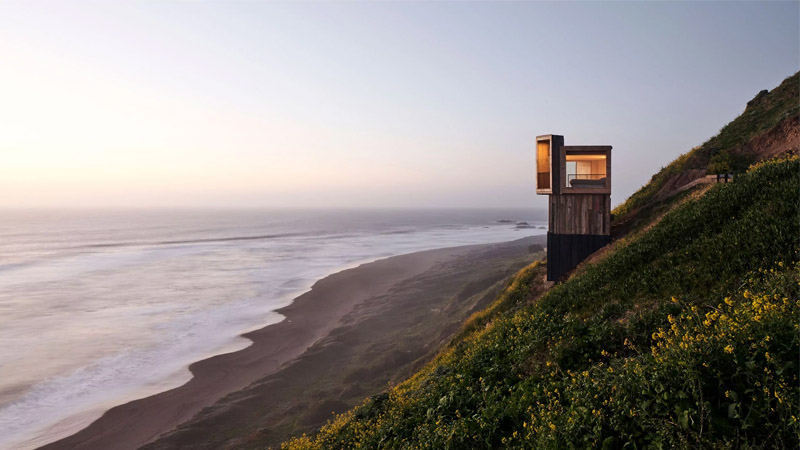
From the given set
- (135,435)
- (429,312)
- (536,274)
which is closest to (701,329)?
(536,274)

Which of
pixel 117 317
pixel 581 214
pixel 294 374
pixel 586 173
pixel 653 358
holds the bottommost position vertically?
pixel 117 317

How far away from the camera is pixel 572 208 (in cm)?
1838

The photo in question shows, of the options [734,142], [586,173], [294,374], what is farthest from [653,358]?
[734,142]

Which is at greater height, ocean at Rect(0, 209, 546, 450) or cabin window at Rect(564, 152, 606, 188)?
cabin window at Rect(564, 152, 606, 188)

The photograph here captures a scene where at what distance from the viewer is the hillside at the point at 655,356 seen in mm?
5133

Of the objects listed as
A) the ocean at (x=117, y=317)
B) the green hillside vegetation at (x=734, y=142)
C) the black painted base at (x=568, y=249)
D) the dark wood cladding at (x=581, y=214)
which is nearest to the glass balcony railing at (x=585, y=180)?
the dark wood cladding at (x=581, y=214)

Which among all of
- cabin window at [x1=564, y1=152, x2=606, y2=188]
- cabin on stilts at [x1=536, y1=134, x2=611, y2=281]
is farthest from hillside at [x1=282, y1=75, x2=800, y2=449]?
cabin window at [x1=564, y1=152, x2=606, y2=188]

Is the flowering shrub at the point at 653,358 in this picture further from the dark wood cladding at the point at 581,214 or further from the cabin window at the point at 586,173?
the cabin window at the point at 586,173

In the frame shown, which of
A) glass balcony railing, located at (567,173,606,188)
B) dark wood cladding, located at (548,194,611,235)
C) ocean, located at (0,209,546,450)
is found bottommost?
ocean, located at (0,209,546,450)

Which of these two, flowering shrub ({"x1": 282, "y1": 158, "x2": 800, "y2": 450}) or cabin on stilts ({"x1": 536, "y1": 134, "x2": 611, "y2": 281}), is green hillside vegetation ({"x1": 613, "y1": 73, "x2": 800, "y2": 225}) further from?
flowering shrub ({"x1": 282, "y1": 158, "x2": 800, "y2": 450})

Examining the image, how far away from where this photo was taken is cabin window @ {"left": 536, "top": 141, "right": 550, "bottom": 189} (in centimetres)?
1906

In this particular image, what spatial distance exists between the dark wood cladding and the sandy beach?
9.52 meters

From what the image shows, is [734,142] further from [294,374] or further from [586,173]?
[294,374]

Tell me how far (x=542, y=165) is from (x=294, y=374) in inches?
712
